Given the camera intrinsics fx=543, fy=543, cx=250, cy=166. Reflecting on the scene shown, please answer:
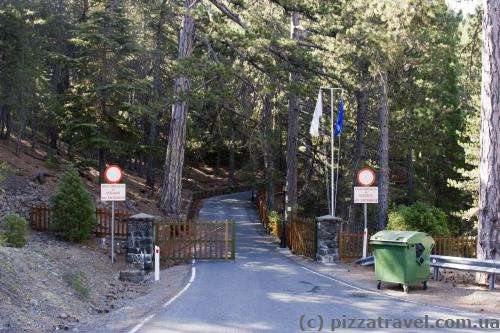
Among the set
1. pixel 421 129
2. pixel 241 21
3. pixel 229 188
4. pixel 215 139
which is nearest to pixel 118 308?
pixel 241 21

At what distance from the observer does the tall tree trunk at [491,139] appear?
1262 cm

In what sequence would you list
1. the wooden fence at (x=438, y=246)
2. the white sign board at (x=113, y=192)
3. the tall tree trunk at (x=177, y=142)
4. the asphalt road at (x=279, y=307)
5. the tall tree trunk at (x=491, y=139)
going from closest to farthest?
the asphalt road at (x=279, y=307) < the tall tree trunk at (x=491, y=139) < the white sign board at (x=113, y=192) < the wooden fence at (x=438, y=246) < the tall tree trunk at (x=177, y=142)

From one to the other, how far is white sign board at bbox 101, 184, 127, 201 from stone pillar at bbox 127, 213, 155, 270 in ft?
2.68

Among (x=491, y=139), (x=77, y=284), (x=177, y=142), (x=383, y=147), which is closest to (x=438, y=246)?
(x=383, y=147)

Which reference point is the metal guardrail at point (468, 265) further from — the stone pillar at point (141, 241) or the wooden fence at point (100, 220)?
the wooden fence at point (100, 220)

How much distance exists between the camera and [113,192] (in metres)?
17.1

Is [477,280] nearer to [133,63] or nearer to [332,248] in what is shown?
[332,248]

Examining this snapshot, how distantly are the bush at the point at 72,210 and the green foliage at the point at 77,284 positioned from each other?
603 centimetres

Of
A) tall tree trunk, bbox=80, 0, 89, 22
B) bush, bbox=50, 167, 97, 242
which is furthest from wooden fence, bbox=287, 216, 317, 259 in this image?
tall tree trunk, bbox=80, 0, 89, 22

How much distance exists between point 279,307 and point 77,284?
5006 millimetres

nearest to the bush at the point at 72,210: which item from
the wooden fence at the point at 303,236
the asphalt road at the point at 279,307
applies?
the asphalt road at the point at 279,307

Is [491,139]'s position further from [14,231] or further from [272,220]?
[272,220]

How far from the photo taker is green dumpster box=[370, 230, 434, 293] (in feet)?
38.4

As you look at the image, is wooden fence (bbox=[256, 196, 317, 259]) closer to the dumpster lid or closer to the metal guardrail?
the metal guardrail
